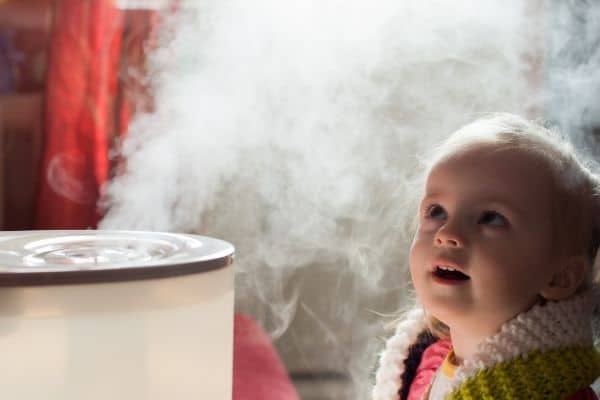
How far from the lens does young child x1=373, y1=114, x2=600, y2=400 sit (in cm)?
Answer: 91

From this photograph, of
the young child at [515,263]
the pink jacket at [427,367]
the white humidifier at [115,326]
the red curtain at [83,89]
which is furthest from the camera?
the red curtain at [83,89]

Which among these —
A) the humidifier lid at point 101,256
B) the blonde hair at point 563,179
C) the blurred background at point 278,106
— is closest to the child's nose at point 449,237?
the blonde hair at point 563,179

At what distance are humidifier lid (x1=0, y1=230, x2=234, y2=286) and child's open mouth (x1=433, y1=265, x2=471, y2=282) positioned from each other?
24cm

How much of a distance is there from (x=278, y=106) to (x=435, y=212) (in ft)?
2.59

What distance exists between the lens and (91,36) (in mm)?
1849

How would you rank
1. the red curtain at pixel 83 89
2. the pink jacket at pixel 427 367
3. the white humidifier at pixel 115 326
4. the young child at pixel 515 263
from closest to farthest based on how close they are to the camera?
the white humidifier at pixel 115 326 → the young child at pixel 515 263 → the pink jacket at pixel 427 367 → the red curtain at pixel 83 89

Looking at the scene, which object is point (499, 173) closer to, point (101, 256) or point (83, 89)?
point (101, 256)

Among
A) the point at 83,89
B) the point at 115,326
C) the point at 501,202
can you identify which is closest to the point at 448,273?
the point at 501,202

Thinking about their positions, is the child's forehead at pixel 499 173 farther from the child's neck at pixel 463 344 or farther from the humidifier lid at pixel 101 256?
the humidifier lid at pixel 101 256

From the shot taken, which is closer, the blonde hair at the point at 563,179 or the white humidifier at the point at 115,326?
the white humidifier at the point at 115,326

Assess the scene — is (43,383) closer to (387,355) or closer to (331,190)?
(387,355)

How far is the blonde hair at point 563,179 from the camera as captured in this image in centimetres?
93

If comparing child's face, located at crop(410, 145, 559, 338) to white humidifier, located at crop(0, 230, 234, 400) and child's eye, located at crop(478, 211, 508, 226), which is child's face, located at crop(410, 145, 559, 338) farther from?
white humidifier, located at crop(0, 230, 234, 400)

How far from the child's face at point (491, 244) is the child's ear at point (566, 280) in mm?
11
